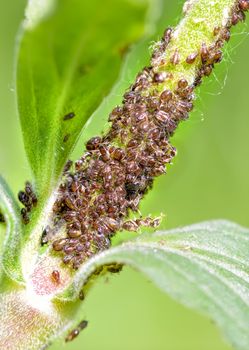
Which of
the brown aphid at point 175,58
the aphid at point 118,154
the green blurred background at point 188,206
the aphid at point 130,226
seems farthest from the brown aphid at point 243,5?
the green blurred background at point 188,206

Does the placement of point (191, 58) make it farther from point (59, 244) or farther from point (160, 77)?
point (59, 244)

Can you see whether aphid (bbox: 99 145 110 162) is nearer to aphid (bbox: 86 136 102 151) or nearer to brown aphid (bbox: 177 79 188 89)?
aphid (bbox: 86 136 102 151)

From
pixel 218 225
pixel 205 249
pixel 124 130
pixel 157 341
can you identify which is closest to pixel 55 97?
pixel 124 130

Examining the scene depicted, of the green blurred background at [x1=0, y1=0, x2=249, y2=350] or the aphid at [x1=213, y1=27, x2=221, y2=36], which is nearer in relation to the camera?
the aphid at [x1=213, y1=27, x2=221, y2=36]

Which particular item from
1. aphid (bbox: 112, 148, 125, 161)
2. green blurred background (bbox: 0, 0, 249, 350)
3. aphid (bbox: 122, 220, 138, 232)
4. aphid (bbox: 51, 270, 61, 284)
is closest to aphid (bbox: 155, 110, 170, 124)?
aphid (bbox: 112, 148, 125, 161)

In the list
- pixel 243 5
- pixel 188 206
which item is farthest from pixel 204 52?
pixel 188 206

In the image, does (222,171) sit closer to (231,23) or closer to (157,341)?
(157,341)

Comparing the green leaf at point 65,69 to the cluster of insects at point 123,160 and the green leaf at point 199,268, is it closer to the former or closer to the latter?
the cluster of insects at point 123,160
